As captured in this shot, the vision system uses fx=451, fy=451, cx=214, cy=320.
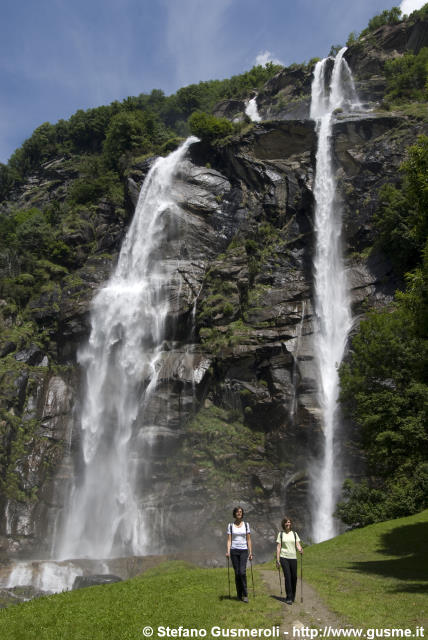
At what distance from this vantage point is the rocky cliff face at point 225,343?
2784 cm

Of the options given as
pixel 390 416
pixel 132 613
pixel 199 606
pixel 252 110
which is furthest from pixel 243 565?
pixel 252 110

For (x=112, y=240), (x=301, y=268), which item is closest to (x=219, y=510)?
(x=301, y=268)

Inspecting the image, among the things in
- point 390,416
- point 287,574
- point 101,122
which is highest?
point 101,122

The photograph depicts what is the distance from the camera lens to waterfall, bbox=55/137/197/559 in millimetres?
28547

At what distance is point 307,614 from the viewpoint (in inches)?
311

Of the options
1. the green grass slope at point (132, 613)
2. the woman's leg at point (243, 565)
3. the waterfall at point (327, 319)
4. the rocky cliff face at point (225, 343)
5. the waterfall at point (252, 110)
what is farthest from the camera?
the waterfall at point (252, 110)

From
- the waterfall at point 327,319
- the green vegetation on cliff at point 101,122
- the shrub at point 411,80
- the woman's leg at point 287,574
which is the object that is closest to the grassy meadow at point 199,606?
the woman's leg at point 287,574

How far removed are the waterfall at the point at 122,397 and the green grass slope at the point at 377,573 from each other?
45.4ft

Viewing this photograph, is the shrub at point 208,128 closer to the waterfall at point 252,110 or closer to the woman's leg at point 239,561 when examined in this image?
the waterfall at point 252,110

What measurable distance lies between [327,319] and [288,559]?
83.3 feet

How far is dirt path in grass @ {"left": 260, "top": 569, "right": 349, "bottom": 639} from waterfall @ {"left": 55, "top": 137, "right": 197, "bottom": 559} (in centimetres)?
1961

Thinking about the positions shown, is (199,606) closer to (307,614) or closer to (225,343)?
(307,614)

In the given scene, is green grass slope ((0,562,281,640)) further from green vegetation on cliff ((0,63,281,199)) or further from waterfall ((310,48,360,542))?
green vegetation on cliff ((0,63,281,199))

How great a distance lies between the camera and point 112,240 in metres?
44.4
